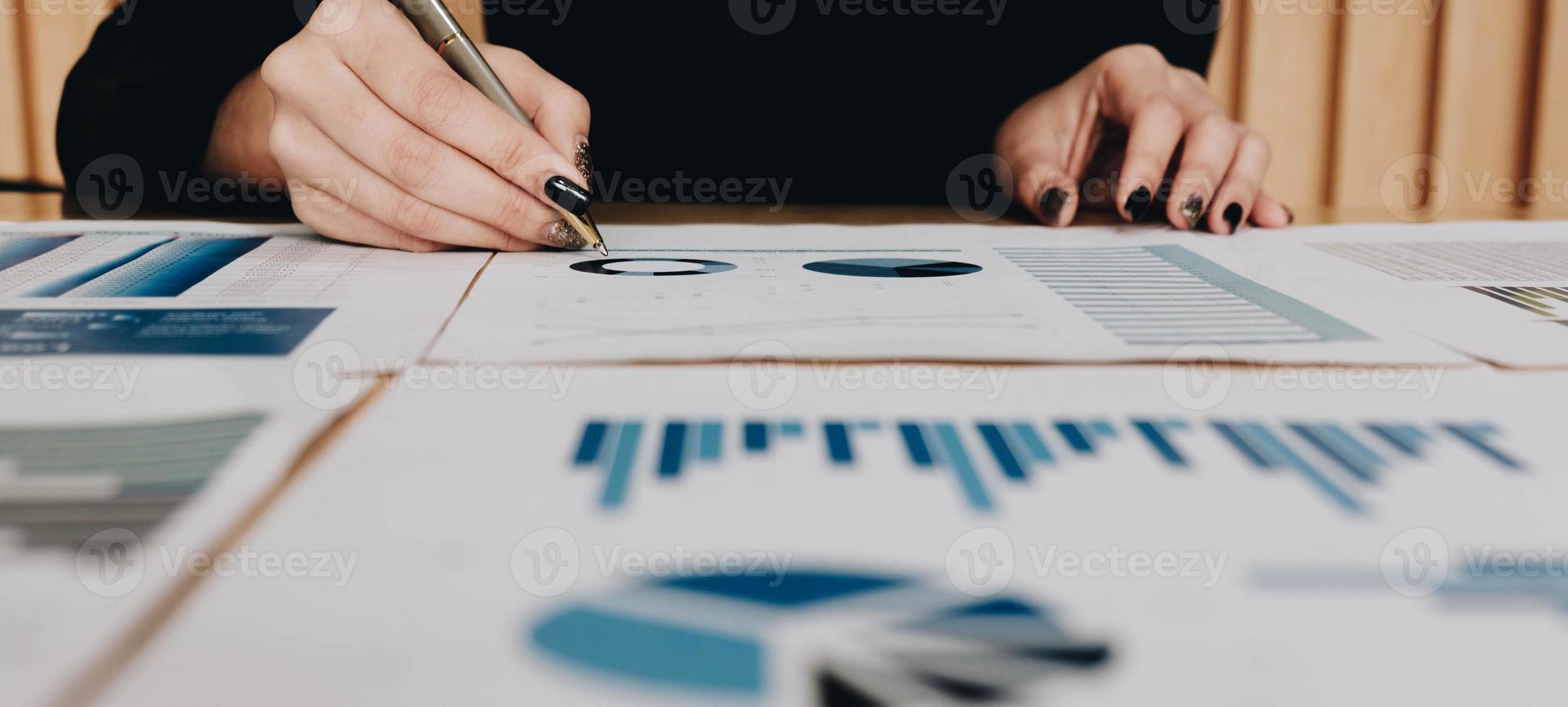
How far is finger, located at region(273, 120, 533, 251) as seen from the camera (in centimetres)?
47

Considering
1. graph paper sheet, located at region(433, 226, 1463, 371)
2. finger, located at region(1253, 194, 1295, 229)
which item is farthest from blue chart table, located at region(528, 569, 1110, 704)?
finger, located at region(1253, 194, 1295, 229)

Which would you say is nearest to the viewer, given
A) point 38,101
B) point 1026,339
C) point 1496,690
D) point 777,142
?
point 1496,690

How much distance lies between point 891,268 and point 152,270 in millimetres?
308

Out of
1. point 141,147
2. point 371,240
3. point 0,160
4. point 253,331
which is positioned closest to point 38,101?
point 0,160

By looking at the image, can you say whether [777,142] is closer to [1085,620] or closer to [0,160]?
[1085,620]

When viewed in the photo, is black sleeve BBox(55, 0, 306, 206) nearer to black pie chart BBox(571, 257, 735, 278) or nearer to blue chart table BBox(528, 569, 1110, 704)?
black pie chart BBox(571, 257, 735, 278)

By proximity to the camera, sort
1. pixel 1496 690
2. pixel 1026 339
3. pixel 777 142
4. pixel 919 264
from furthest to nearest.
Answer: pixel 777 142, pixel 919 264, pixel 1026 339, pixel 1496 690

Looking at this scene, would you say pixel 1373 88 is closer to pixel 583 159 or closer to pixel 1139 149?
pixel 1139 149

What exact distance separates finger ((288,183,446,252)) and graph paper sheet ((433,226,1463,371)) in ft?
0.20

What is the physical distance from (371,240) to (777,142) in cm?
51

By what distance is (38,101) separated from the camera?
4.29 ft

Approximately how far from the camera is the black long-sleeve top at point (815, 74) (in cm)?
87

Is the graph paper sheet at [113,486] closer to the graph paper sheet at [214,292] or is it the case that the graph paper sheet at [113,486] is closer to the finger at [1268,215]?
the graph paper sheet at [214,292]

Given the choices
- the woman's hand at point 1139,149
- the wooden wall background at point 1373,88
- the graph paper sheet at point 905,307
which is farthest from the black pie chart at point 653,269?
the wooden wall background at point 1373,88
